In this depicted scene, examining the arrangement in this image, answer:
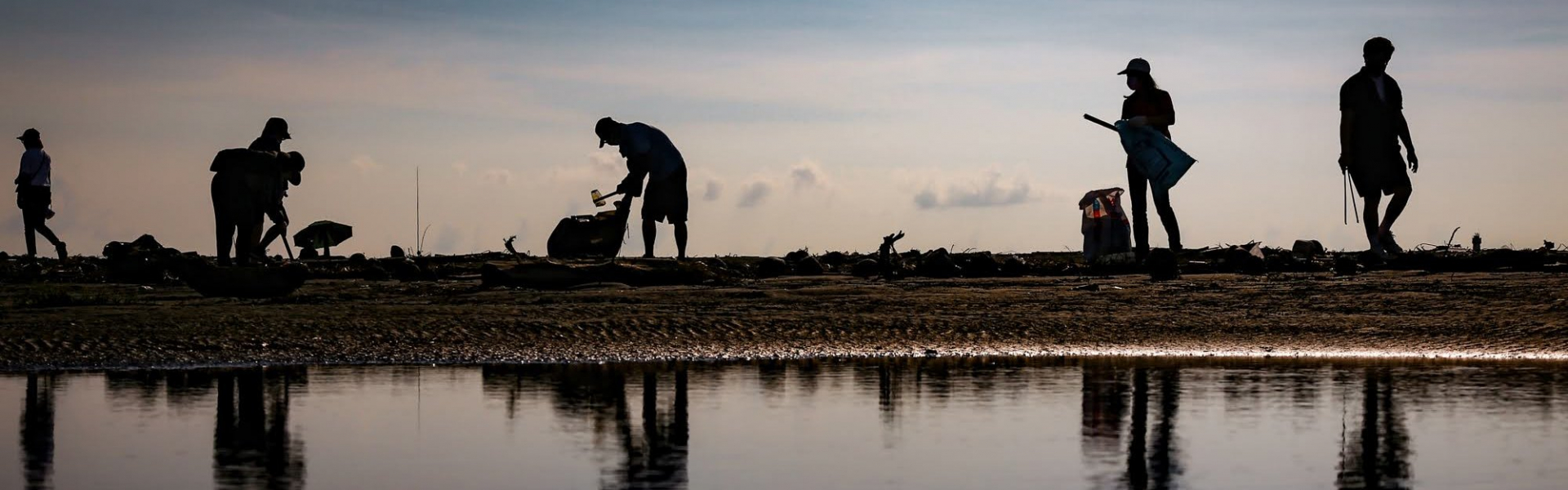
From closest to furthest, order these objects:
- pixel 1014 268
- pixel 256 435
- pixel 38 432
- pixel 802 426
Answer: pixel 256 435
pixel 38 432
pixel 802 426
pixel 1014 268

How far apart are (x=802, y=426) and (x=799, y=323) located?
17.3ft

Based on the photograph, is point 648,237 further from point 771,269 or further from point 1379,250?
point 1379,250

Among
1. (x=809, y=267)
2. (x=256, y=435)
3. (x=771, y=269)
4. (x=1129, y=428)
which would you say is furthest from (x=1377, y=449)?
(x=809, y=267)

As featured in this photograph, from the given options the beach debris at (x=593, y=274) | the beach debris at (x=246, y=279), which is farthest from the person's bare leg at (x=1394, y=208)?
the beach debris at (x=246, y=279)

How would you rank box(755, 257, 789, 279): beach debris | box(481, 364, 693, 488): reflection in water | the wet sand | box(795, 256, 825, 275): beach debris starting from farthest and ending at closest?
box(795, 256, 825, 275): beach debris < box(755, 257, 789, 279): beach debris < the wet sand < box(481, 364, 693, 488): reflection in water

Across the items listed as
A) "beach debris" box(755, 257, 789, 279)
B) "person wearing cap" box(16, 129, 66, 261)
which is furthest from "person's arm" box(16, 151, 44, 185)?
"beach debris" box(755, 257, 789, 279)

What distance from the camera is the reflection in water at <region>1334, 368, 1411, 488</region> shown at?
23.4ft

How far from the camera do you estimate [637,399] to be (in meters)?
10.0

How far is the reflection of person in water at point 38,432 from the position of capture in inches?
288

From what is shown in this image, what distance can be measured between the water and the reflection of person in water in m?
0.02

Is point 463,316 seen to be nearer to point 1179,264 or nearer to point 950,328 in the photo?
point 950,328

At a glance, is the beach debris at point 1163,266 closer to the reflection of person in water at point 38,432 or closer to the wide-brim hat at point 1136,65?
the wide-brim hat at point 1136,65

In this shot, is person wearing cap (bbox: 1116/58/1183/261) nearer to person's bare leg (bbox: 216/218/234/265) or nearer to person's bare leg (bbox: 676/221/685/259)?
person's bare leg (bbox: 676/221/685/259)

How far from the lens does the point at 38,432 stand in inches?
338
